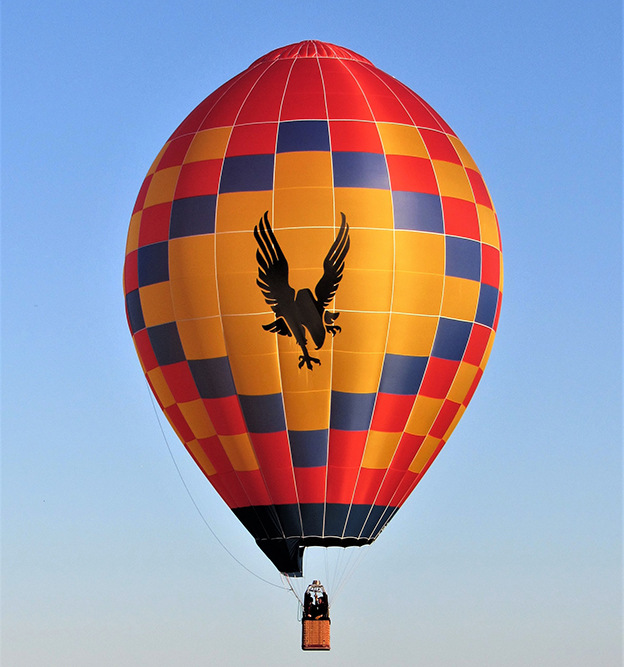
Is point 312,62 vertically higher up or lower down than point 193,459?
higher up

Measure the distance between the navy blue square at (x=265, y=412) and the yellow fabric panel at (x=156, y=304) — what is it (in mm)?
1727

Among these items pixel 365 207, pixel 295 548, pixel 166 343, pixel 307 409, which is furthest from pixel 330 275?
pixel 295 548

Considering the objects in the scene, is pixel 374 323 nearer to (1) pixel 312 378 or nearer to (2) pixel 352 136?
(1) pixel 312 378

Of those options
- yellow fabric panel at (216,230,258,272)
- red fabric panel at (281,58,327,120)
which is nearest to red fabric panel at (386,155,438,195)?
red fabric panel at (281,58,327,120)

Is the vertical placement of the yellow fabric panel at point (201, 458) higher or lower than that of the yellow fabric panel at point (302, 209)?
lower

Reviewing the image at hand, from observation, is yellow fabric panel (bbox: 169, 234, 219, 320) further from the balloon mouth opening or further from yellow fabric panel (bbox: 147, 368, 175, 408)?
the balloon mouth opening

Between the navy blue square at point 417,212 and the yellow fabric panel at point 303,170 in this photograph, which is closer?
the yellow fabric panel at point 303,170

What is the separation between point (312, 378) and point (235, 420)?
54.2 inches

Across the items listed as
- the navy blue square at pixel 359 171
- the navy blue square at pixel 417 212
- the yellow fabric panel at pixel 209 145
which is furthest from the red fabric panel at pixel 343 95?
the yellow fabric panel at pixel 209 145

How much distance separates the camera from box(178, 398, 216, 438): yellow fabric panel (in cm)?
2586

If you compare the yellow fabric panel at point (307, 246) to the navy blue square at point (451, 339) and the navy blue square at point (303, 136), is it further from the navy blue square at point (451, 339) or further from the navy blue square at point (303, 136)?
the navy blue square at point (451, 339)

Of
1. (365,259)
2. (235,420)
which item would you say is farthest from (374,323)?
(235,420)

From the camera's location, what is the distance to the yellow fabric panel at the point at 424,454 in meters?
26.3

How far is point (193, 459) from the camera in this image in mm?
26859
